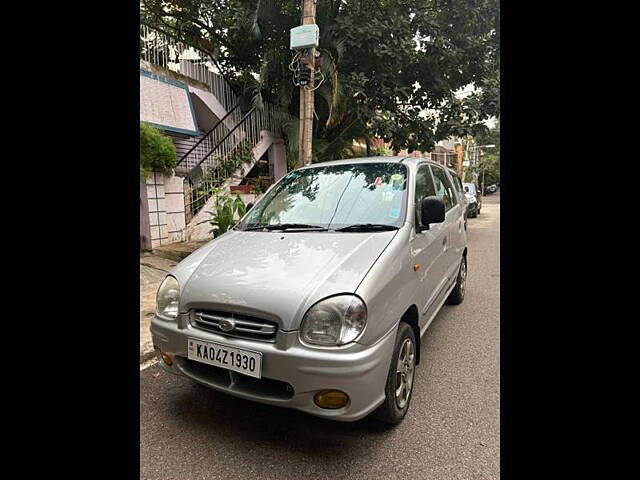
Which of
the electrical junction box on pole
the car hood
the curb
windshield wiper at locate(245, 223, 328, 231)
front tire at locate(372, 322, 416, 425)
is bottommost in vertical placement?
the curb

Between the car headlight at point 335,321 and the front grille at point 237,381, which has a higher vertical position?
the car headlight at point 335,321

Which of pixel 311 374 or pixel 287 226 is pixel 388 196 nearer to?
pixel 287 226

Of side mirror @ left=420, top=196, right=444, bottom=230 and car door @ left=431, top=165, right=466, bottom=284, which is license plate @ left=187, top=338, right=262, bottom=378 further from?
car door @ left=431, top=165, right=466, bottom=284

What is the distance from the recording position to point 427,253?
286 cm

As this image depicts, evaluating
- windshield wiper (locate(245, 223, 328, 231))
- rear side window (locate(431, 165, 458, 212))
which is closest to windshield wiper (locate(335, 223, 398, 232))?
windshield wiper (locate(245, 223, 328, 231))

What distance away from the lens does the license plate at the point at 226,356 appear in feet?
6.38

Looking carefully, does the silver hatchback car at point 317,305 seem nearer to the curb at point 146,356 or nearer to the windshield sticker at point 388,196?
the windshield sticker at point 388,196

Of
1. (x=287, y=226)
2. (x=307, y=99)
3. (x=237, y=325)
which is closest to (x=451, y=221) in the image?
(x=287, y=226)

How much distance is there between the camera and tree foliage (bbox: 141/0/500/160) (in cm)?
895

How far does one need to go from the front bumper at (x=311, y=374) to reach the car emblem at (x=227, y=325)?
5cm

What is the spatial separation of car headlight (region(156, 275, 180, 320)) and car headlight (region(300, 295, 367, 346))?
2.77 ft

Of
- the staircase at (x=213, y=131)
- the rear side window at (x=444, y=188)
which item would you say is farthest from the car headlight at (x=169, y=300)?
the staircase at (x=213, y=131)

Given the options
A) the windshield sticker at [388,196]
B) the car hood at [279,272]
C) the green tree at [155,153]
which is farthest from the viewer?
the green tree at [155,153]
